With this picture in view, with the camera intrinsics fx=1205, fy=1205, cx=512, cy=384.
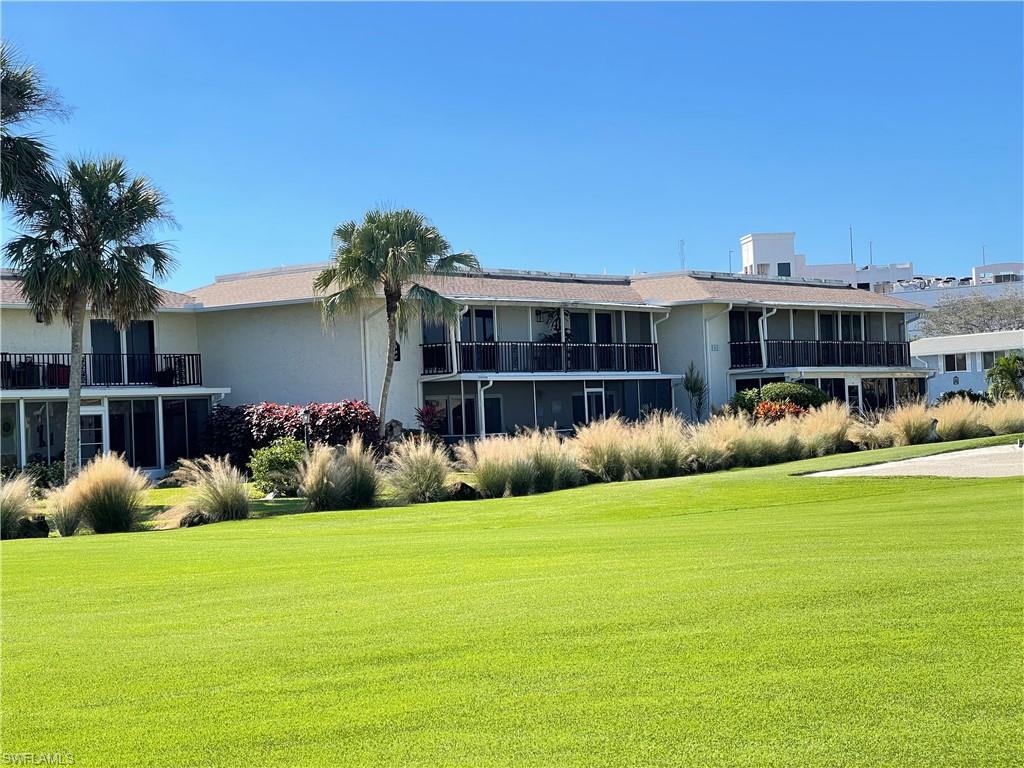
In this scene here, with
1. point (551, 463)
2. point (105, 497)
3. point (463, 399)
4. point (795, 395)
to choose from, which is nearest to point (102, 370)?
point (463, 399)

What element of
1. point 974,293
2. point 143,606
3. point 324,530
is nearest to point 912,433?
point 324,530

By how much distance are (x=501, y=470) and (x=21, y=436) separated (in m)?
15.6

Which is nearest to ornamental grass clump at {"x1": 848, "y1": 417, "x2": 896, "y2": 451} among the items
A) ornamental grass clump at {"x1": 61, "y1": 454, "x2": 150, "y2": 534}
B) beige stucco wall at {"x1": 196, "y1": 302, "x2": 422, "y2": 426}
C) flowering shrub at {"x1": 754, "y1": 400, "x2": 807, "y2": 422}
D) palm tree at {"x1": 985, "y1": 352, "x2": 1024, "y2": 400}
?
flowering shrub at {"x1": 754, "y1": 400, "x2": 807, "y2": 422}

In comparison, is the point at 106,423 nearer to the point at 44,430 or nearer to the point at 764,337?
the point at 44,430

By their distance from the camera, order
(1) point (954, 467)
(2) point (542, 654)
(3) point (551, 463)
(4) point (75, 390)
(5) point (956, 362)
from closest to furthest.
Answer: (2) point (542, 654), (1) point (954, 467), (3) point (551, 463), (4) point (75, 390), (5) point (956, 362)

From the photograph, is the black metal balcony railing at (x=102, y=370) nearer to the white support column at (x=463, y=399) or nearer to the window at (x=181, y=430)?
the window at (x=181, y=430)

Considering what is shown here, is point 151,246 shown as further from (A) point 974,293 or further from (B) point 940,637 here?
(A) point 974,293

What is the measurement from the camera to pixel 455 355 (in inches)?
1442

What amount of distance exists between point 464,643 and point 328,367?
29.9m

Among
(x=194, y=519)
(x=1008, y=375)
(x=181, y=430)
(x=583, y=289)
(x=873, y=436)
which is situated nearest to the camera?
(x=194, y=519)

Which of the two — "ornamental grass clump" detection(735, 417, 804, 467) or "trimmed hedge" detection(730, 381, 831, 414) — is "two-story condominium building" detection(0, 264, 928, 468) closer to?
"trimmed hedge" detection(730, 381, 831, 414)

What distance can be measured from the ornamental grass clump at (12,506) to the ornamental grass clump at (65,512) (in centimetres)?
41

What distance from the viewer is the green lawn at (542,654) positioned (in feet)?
17.3

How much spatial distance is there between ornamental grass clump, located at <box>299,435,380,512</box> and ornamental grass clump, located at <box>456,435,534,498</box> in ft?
6.63
